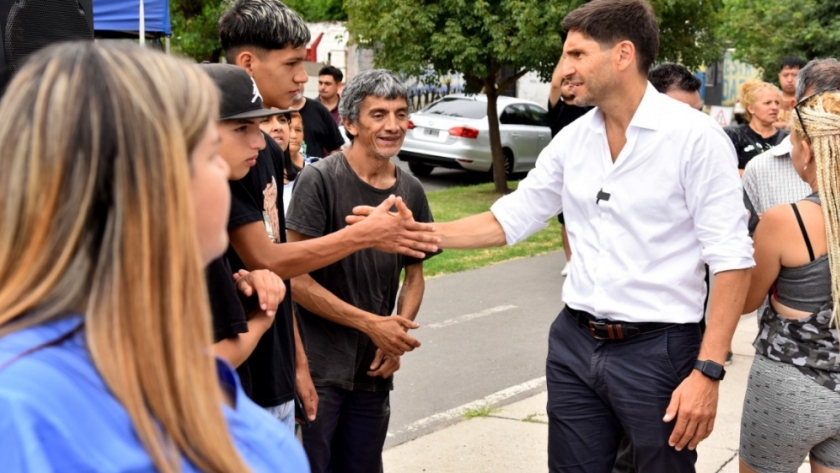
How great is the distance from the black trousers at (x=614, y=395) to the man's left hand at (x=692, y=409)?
0.07m

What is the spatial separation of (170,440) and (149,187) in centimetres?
32

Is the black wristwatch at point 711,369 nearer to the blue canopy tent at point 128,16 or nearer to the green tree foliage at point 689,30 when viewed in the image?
the blue canopy tent at point 128,16

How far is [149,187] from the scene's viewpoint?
1.22 metres

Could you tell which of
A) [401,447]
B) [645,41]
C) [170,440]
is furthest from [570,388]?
[170,440]

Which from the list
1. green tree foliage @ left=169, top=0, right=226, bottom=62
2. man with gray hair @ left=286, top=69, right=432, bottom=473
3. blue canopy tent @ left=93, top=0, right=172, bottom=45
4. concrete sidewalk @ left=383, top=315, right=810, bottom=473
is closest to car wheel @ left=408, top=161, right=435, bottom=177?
green tree foliage @ left=169, top=0, right=226, bottom=62

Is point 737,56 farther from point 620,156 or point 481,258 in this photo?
point 620,156

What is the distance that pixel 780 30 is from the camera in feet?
79.2

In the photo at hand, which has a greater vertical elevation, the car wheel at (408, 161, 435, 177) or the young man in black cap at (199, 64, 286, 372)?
the young man in black cap at (199, 64, 286, 372)

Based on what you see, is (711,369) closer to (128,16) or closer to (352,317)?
(352,317)

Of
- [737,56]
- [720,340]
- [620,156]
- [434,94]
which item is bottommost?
[434,94]

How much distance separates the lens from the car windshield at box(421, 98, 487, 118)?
771 inches

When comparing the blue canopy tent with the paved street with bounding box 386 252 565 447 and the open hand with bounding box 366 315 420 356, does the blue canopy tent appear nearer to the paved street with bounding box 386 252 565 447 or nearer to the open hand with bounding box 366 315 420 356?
the paved street with bounding box 386 252 565 447

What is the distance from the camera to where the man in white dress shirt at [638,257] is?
3307mm

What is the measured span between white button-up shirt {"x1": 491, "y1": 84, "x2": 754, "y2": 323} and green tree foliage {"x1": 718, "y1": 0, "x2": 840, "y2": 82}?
1968 cm
